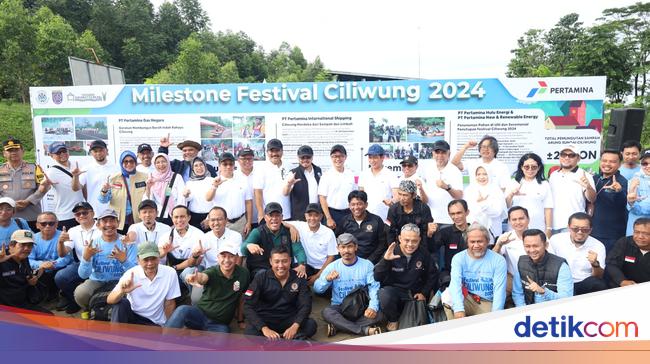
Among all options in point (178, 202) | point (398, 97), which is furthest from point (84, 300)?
point (398, 97)

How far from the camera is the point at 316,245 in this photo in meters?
5.22

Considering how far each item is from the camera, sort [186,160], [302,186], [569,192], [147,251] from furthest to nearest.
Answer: [186,160], [302,186], [569,192], [147,251]

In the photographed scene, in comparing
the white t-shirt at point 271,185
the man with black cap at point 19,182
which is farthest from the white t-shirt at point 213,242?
the man with black cap at point 19,182

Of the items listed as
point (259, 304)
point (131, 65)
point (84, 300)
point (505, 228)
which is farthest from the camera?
point (131, 65)

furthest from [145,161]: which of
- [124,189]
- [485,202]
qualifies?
[485,202]

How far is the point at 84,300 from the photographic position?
4863mm

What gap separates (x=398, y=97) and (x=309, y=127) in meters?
1.41

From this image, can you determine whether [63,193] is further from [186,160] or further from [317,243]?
[317,243]

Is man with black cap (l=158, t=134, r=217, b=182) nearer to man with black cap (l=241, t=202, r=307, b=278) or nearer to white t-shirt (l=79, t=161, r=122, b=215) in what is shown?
white t-shirt (l=79, t=161, r=122, b=215)

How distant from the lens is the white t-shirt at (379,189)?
18.6ft

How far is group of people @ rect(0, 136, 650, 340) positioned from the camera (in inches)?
171

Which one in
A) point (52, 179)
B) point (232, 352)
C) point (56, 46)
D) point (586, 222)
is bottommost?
point (232, 352)

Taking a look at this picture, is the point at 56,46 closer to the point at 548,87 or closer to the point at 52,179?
the point at 52,179

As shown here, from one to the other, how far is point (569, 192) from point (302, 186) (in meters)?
3.24
